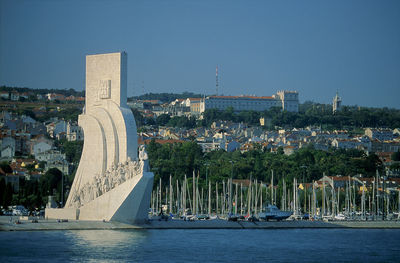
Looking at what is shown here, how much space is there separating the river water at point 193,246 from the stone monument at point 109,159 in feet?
6.17

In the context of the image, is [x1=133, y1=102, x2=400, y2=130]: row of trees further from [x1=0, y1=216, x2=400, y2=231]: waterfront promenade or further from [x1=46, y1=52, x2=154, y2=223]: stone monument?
[x1=46, y1=52, x2=154, y2=223]: stone monument

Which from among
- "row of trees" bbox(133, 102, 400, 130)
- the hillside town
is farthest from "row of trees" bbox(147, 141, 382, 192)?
"row of trees" bbox(133, 102, 400, 130)

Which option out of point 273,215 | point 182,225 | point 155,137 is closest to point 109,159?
point 182,225

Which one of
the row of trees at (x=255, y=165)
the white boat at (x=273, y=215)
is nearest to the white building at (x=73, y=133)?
the row of trees at (x=255, y=165)

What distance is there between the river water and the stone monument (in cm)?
188

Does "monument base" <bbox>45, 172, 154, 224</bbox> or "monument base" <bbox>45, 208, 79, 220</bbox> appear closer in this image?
"monument base" <bbox>45, 172, 154, 224</bbox>

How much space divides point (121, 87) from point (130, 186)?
6560 mm

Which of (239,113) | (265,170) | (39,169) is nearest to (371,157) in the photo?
(265,170)

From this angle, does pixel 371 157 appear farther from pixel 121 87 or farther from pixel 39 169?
pixel 121 87

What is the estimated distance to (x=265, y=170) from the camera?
9325 cm

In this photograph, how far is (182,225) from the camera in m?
55.3

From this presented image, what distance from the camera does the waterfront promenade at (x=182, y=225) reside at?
163 ft

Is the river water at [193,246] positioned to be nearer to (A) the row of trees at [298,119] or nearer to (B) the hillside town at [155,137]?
(B) the hillside town at [155,137]

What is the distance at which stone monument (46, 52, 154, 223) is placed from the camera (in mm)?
50000
